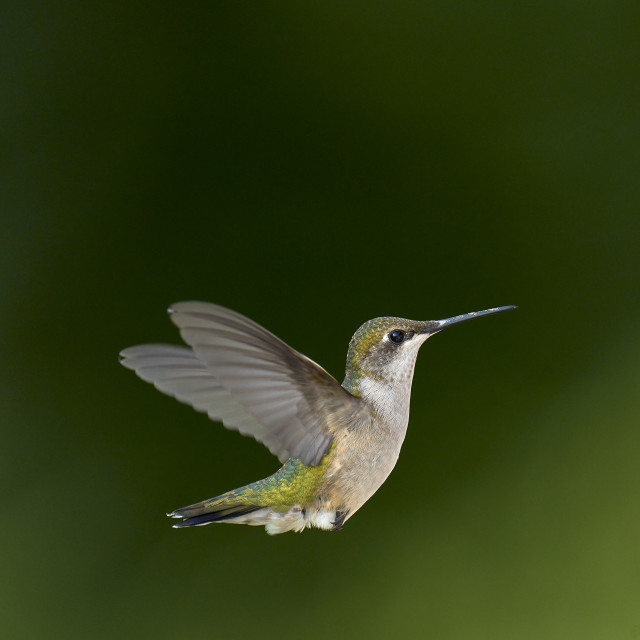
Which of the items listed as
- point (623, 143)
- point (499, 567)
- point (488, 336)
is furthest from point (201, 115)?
point (499, 567)

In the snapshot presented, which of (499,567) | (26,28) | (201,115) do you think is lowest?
(499,567)

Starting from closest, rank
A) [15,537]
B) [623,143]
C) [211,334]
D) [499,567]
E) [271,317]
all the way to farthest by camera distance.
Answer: [211,334], [271,317], [499,567], [15,537], [623,143]

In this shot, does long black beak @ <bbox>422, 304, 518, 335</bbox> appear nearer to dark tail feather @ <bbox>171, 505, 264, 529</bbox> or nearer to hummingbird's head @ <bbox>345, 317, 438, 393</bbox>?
hummingbird's head @ <bbox>345, 317, 438, 393</bbox>

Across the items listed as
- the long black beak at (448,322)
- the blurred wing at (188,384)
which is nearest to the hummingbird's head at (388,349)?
the long black beak at (448,322)

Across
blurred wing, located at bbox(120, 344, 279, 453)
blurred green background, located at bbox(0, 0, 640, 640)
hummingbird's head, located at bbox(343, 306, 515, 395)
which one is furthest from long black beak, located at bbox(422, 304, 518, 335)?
blurred green background, located at bbox(0, 0, 640, 640)

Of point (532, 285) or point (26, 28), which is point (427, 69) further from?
point (26, 28)

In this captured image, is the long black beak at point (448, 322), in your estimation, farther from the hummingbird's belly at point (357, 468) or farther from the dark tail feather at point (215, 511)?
the dark tail feather at point (215, 511)

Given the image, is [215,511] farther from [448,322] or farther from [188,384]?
[448,322]

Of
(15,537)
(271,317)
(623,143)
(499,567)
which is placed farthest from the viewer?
(623,143)
